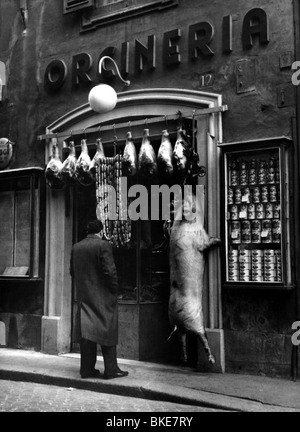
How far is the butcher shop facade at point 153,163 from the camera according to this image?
300 inches

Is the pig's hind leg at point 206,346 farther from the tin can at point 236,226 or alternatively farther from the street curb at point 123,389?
the tin can at point 236,226

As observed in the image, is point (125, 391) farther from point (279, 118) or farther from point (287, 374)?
point (279, 118)

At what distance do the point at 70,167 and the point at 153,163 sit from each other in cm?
140

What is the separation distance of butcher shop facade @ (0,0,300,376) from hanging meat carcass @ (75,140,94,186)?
0.08 feet

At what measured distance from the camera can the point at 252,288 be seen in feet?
24.8

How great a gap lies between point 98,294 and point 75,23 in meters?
4.40

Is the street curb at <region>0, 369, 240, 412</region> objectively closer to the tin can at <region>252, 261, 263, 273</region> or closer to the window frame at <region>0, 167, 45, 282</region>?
the tin can at <region>252, 261, 263, 273</region>

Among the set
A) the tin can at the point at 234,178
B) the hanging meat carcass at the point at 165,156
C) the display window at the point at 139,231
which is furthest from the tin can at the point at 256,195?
the display window at the point at 139,231

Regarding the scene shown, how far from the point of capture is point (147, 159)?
27.0 ft

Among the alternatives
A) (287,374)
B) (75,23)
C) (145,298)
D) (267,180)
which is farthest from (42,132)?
(287,374)

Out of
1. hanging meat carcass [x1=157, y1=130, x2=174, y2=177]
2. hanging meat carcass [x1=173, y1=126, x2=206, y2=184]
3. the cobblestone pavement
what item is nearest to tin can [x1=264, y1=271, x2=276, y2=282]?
hanging meat carcass [x1=173, y1=126, x2=206, y2=184]

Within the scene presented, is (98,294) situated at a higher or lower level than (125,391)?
higher

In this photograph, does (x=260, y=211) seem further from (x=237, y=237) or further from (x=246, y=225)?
(x=237, y=237)

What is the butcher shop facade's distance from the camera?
25.0ft
